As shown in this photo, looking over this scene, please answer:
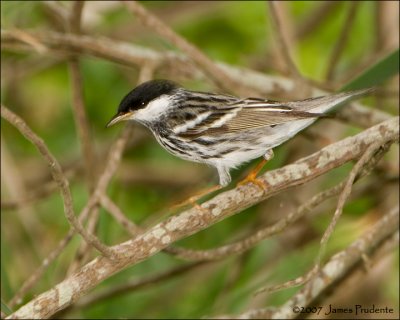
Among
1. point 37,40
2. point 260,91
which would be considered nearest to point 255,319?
point 260,91

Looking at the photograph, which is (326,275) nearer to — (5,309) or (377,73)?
(377,73)

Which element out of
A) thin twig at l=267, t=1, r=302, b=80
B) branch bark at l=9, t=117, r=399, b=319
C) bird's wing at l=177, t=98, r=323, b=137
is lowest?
branch bark at l=9, t=117, r=399, b=319

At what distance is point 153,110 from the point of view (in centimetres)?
453

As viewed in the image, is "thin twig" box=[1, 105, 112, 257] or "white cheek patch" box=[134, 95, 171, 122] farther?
"white cheek patch" box=[134, 95, 171, 122]

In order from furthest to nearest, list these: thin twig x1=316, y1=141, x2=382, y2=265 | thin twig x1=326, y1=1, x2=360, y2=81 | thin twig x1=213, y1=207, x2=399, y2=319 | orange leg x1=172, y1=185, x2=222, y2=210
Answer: thin twig x1=326, y1=1, x2=360, y2=81
orange leg x1=172, y1=185, x2=222, y2=210
thin twig x1=213, y1=207, x2=399, y2=319
thin twig x1=316, y1=141, x2=382, y2=265

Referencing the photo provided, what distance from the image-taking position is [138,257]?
11.1 ft

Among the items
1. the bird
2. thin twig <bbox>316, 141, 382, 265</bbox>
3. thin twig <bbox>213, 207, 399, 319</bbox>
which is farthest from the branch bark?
thin twig <bbox>213, 207, 399, 319</bbox>

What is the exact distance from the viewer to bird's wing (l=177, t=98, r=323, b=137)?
14.1 ft

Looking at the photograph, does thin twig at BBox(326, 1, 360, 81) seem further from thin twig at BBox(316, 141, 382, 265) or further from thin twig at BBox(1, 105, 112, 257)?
thin twig at BBox(1, 105, 112, 257)

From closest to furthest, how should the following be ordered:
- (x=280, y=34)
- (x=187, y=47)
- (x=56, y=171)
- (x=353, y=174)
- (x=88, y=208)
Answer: (x=56, y=171) < (x=353, y=174) < (x=88, y=208) < (x=280, y=34) < (x=187, y=47)

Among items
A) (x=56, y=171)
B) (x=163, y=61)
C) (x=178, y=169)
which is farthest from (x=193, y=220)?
(x=178, y=169)

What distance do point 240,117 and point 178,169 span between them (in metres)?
2.80

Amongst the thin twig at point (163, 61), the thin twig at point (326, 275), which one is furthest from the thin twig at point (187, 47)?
the thin twig at point (326, 275)

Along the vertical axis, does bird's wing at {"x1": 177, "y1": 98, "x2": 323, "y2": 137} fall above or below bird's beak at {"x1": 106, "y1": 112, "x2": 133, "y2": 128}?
below
